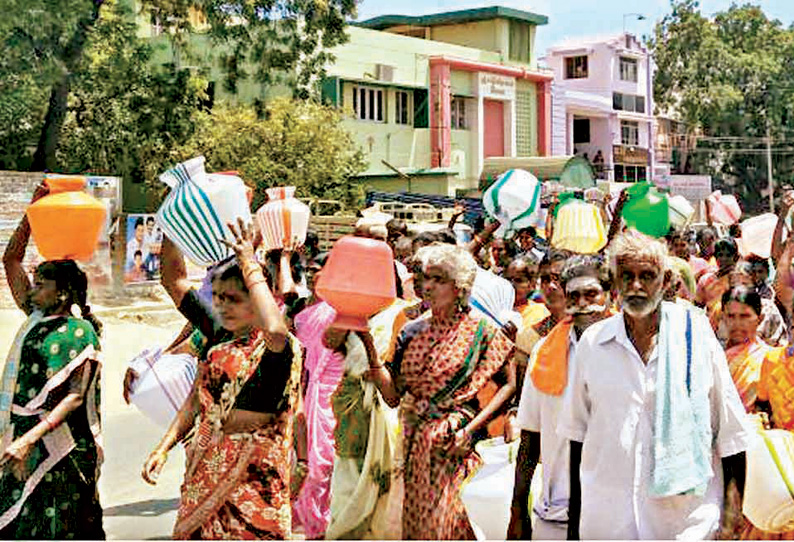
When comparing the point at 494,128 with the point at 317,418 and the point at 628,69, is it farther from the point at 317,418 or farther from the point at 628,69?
the point at 317,418

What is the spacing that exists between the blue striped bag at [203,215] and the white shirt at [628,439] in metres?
1.38

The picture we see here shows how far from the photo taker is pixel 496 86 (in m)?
37.8

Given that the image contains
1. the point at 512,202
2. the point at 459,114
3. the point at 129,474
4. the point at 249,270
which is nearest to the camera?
the point at 249,270

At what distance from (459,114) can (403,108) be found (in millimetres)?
2601

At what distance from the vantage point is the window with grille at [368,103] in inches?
1286

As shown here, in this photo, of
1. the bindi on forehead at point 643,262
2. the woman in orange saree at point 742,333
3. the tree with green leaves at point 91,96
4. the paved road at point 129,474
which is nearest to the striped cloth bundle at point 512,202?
the paved road at point 129,474

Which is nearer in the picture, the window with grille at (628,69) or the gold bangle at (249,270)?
the gold bangle at (249,270)

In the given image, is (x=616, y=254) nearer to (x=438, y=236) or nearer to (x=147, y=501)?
(x=438, y=236)

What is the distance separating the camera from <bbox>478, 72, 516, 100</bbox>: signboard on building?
3706 centimetres

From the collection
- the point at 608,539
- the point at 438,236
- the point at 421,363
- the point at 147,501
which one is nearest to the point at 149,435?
the point at 147,501

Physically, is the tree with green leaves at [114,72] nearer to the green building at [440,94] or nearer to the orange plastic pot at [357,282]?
the green building at [440,94]

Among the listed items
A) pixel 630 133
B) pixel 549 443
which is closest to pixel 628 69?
pixel 630 133

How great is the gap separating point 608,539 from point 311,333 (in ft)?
10.2

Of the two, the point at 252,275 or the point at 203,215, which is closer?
the point at 252,275
